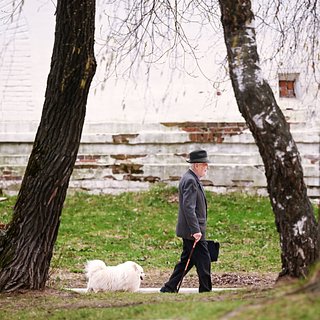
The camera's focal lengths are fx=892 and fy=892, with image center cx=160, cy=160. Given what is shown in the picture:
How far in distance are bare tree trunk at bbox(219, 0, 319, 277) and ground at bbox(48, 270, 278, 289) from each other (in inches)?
149

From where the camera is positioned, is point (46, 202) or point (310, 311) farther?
point (46, 202)

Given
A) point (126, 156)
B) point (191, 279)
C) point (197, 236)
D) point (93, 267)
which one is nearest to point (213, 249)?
point (197, 236)

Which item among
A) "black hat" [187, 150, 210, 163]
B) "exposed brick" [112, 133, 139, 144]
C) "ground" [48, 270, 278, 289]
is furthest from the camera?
"exposed brick" [112, 133, 139, 144]

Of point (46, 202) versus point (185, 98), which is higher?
point (185, 98)

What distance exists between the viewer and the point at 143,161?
731 inches

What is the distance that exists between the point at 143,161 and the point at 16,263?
Answer: 929cm

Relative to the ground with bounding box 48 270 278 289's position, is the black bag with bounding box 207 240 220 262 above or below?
above

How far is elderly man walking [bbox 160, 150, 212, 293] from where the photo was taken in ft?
33.8

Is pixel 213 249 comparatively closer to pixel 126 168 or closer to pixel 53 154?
pixel 53 154

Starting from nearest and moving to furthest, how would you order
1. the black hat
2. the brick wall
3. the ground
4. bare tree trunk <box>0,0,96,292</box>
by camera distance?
bare tree trunk <box>0,0,96,292</box> < the black hat < the ground < the brick wall

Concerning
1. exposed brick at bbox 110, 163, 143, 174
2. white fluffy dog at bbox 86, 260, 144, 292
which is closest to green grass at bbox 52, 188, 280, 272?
exposed brick at bbox 110, 163, 143, 174

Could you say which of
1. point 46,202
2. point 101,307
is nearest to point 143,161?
point 46,202

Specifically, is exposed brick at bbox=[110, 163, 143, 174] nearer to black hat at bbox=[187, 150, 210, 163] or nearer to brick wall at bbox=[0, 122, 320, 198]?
brick wall at bbox=[0, 122, 320, 198]

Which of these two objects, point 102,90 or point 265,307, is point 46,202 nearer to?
point 265,307
